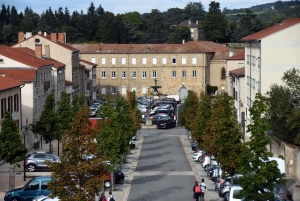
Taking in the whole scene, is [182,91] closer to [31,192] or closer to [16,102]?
[16,102]

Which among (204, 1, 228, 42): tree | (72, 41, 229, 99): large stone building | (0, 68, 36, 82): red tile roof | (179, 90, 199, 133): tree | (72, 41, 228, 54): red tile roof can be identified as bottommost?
(179, 90, 199, 133): tree

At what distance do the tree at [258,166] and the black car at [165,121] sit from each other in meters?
51.9

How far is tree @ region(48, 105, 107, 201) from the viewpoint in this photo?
26.0 metres

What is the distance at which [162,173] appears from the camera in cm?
4397

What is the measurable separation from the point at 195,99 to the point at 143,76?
163ft

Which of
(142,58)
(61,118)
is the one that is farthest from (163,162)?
(142,58)

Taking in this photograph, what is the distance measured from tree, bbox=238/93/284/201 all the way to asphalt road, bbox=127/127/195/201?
879 cm

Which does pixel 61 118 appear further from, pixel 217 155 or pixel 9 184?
pixel 217 155

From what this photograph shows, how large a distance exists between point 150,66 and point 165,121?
120ft

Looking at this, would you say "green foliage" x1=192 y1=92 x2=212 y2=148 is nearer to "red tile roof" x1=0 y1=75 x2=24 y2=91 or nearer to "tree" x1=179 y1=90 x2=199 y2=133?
"tree" x1=179 y1=90 x2=199 y2=133

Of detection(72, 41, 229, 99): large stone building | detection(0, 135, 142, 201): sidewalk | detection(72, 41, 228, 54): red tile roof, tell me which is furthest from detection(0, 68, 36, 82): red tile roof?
detection(72, 41, 228, 54): red tile roof

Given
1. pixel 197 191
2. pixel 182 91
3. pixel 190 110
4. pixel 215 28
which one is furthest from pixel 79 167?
pixel 215 28

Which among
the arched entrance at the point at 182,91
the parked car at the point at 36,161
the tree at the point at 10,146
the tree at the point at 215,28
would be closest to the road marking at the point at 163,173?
the parked car at the point at 36,161

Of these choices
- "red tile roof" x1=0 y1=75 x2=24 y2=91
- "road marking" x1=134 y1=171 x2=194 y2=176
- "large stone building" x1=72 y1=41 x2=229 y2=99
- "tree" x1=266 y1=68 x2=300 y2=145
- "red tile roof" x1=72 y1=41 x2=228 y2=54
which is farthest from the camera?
"red tile roof" x1=72 y1=41 x2=228 y2=54
